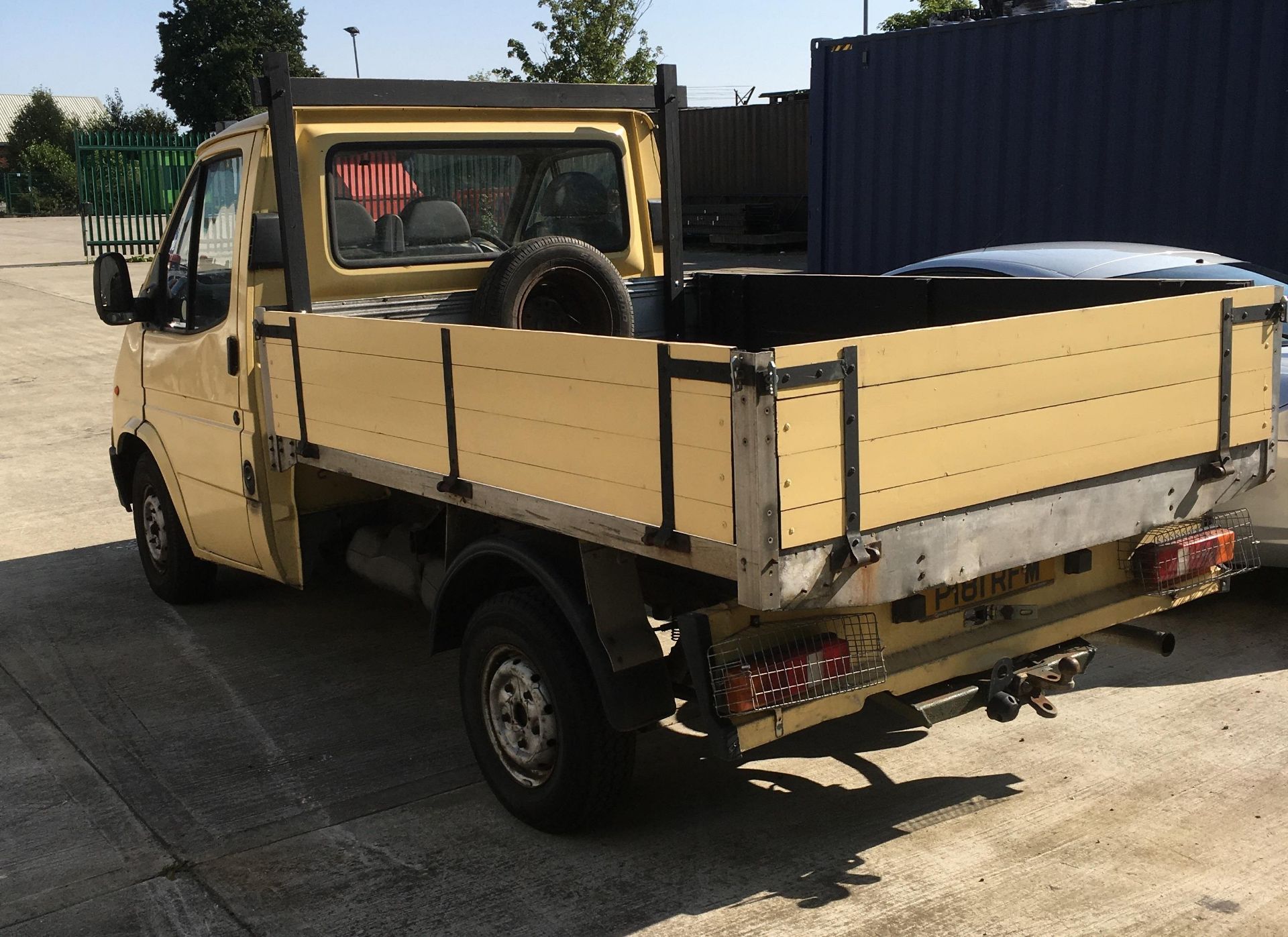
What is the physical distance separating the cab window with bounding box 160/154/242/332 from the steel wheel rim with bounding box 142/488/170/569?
3.35 ft

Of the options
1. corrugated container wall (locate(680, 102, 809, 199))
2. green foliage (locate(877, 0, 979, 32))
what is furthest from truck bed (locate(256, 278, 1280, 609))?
green foliage (locate(877, 0, 979, 32))

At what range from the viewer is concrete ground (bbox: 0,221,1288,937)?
11.9 ft

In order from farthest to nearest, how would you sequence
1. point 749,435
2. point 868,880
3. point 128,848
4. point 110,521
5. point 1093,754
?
point 110,521
point 1093,754
point 128,848
point 868,880
point 749,435

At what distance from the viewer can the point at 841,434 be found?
3145mm

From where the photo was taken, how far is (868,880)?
12.3 ft

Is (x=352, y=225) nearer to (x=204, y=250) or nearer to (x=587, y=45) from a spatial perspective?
(x=204, y=250)

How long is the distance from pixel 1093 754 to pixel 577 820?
1.89 meters

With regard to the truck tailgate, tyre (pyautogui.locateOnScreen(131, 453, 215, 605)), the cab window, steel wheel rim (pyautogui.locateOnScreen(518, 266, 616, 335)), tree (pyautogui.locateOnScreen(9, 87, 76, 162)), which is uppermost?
tree (pyautogui.locateOnScreen(9, 87, 76, 162))

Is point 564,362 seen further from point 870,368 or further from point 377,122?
point 377,122

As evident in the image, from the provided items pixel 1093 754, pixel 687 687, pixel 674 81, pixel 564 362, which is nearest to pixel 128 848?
pixel 687 687

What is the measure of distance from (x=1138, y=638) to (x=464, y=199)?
3302mm

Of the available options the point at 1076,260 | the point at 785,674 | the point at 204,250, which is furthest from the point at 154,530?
the point at 1076,260

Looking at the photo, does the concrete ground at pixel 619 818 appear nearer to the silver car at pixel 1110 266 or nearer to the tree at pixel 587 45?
the silver car at pixel 1110 266

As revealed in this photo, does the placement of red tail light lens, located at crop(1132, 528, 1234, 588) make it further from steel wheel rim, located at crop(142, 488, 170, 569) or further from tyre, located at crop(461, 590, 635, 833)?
steel wheel rim, located at crop(142, 488, 170, 569)
